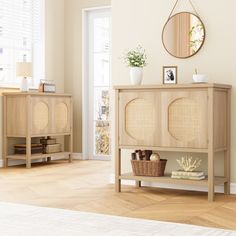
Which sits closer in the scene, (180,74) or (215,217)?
(215,217)

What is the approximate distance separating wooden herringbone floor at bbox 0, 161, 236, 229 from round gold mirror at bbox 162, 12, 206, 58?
4.26 feet

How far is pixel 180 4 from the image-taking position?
16.0ft

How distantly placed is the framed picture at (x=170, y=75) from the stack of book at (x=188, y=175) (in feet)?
2.76

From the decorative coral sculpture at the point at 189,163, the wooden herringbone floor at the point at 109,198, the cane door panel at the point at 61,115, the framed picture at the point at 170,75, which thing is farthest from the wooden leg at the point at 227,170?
the cane door panel at the point at 61,115

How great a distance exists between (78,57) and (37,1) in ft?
3.20

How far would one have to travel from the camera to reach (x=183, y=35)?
485 centimetres

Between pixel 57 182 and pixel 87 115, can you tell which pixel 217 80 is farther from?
pixel 87 115

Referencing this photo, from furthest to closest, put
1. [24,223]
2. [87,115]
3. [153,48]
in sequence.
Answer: [87,115] → [153,48] → [24,223]

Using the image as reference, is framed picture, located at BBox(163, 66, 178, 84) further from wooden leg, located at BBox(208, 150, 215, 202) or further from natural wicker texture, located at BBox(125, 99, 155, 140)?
wooden leg, located at BBox(208, 150, 215, 202)

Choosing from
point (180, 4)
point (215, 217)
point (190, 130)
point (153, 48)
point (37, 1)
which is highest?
point (37, 1)

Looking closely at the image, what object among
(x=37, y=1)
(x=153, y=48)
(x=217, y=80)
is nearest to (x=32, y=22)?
(x=37, y=1)

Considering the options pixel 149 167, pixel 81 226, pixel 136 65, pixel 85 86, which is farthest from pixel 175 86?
pixel 85 86

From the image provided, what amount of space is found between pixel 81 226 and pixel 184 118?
1552mm

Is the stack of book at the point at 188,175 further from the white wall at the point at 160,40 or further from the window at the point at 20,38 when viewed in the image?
the window at the point at 20,38
